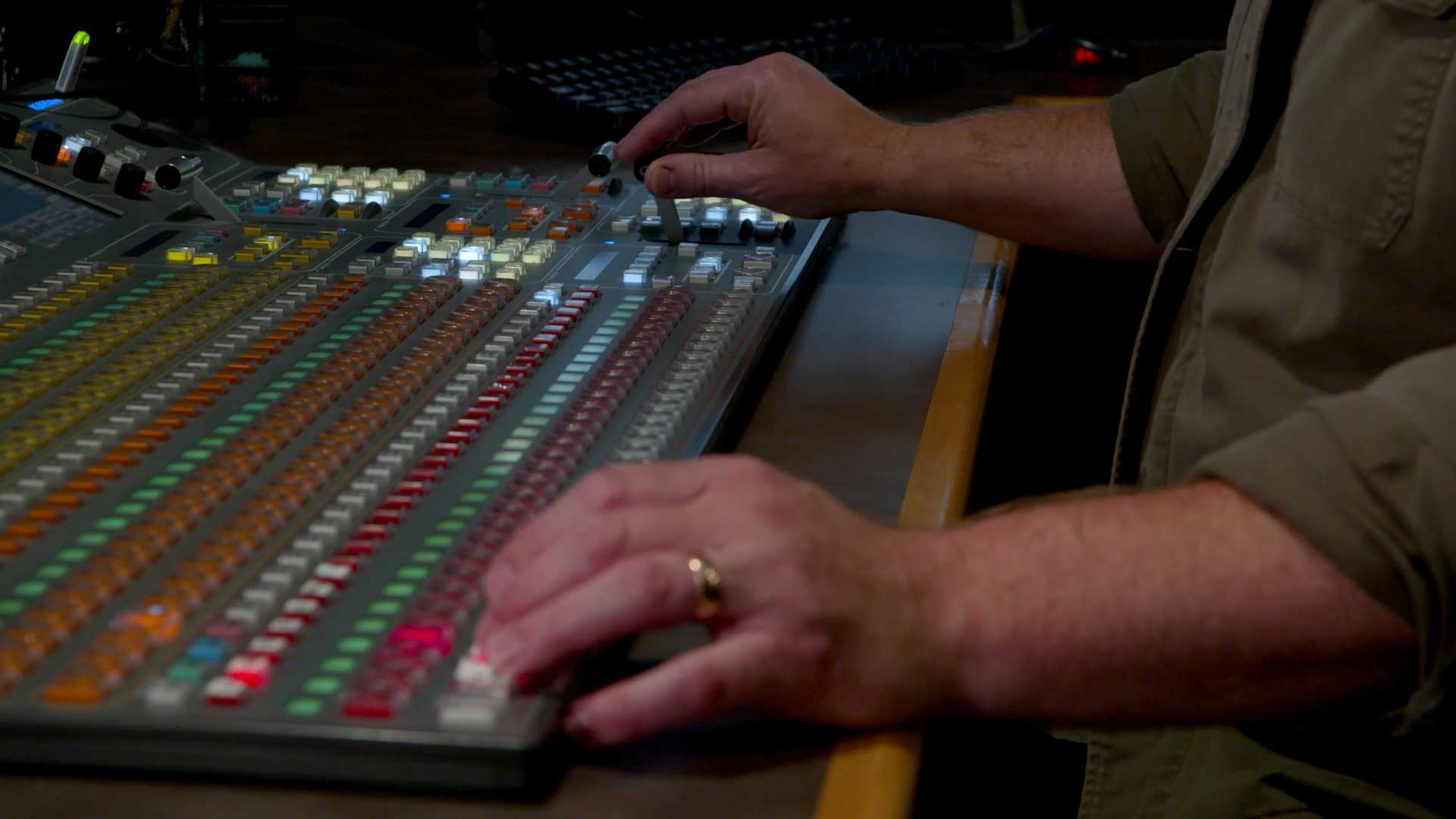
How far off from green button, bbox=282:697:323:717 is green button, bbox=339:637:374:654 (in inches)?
1.2

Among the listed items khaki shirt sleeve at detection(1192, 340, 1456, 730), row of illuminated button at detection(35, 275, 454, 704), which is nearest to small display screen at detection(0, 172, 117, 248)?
row of illuminated button at detection(35, 275, 454, 704)

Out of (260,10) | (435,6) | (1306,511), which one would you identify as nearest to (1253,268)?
(1306,511)

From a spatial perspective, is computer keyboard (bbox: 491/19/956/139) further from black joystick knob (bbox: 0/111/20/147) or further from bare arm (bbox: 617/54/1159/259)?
black joystick knob (bbox: 0/111/20/147)

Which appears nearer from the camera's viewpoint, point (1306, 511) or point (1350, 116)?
point (1306, 511)

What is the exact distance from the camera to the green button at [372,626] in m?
0.58

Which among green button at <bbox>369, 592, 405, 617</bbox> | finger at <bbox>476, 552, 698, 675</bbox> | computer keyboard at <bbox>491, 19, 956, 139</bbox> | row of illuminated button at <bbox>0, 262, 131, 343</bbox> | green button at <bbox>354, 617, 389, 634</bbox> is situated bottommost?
computer keyboard at <bbox>491, 19, 956, 139</bbox>

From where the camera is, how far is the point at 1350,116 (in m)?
0.79

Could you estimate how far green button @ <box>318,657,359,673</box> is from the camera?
1.82 feet

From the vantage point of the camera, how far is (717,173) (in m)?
1.15

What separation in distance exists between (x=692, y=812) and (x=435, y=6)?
1.75 m

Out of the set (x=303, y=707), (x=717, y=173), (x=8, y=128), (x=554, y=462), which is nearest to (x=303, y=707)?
(x=303, y=707)

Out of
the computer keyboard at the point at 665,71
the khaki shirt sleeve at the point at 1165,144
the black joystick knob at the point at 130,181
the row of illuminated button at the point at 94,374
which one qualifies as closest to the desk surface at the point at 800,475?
the khaki shirt sleeve at the point at 1165,144

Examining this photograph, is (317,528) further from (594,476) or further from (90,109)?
(90,109)

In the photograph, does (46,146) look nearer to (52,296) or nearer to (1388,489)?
(52,296)
